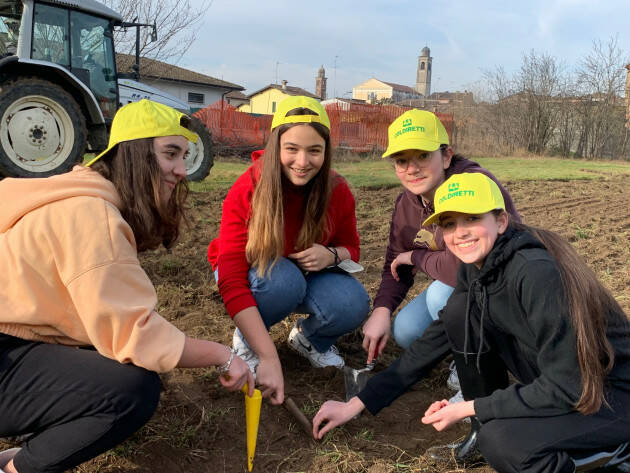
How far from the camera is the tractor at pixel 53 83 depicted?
6.52 metres

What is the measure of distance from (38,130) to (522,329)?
21.2 feet

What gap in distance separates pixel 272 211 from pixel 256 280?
1.13 feet

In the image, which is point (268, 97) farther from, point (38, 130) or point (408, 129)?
point (408, 129)

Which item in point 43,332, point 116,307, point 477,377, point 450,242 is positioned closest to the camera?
point 116,307

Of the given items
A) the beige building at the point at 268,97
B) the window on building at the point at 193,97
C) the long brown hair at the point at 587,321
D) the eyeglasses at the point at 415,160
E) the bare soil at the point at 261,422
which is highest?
the beige building at the point at 268,97

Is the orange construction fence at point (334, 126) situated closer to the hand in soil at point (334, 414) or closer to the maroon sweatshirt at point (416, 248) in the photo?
the maroon sweatshirt at point (416, 248)

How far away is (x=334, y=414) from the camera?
216 centimetres


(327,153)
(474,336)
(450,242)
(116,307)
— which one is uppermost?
(327,153)

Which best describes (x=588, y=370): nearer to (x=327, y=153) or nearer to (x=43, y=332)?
(x=327, y=153)

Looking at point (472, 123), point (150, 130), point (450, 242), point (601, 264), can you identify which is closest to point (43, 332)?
point (150, 130)

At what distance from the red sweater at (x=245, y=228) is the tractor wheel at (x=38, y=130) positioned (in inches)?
189

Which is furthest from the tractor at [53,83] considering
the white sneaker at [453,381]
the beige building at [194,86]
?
the beige building at [194,86]

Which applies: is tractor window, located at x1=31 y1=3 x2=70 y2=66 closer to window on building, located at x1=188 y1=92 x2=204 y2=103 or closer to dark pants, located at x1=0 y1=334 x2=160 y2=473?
dark pants, located at x1=0 y1=334 x2=160 y2=473

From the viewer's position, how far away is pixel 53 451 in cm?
166
